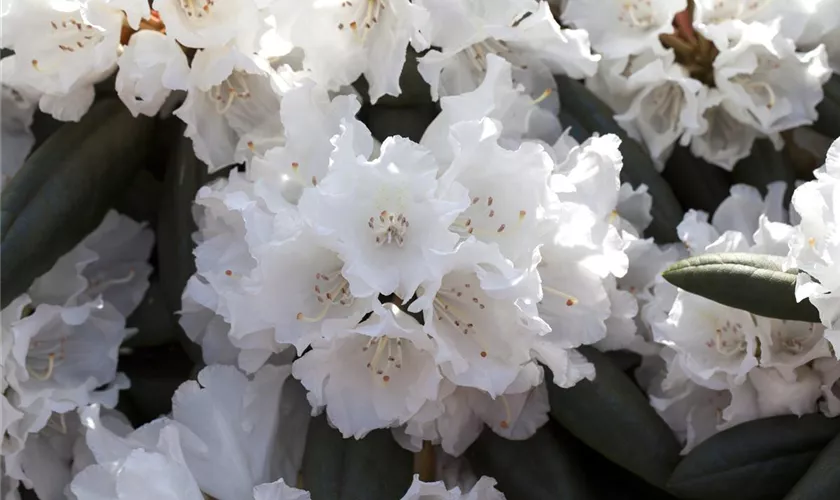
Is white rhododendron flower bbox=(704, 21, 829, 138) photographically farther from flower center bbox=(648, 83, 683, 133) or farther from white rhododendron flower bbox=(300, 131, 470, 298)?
white rhododendron flower bbox=(300, 131, 470, 298)

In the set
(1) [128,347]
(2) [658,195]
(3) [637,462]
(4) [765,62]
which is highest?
(4) [765,62]

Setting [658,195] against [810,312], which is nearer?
[810,312]

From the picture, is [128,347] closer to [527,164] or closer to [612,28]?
[527,164]

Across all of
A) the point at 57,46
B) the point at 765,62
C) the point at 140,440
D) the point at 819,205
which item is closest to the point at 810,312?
the point at 819,205

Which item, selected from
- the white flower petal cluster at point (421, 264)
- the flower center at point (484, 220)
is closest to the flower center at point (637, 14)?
the white flower petal cluster at point (421, 264)

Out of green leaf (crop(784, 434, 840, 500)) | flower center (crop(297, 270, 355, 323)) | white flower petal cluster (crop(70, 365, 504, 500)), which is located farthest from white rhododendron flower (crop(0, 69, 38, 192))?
green leaf (crop(784, 434, 840, 500))

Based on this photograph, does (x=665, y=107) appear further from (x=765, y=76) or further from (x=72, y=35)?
(x=72, y=35)

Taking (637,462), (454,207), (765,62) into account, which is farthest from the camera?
(765,62)
